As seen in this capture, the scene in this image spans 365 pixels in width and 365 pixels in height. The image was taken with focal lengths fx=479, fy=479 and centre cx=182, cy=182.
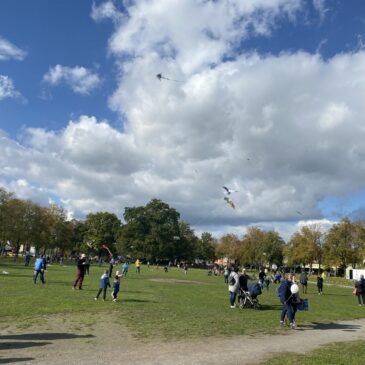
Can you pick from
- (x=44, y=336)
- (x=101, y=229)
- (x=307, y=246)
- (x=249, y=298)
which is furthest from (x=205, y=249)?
(x=44, y=336)

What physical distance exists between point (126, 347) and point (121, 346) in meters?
0.17

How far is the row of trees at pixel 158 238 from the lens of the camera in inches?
3142

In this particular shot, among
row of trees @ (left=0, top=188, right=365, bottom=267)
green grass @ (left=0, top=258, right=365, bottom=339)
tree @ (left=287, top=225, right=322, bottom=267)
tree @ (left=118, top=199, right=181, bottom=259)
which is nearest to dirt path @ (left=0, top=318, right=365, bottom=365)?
green grass @ (left=0, top=258, right=365, bottom=339)

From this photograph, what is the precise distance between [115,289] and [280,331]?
8.76m

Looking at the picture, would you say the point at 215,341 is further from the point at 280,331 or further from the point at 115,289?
the point at 115,289

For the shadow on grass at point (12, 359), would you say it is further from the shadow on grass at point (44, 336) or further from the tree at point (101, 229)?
the tree at point (101, 229)

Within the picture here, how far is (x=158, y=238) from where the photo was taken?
118312mm

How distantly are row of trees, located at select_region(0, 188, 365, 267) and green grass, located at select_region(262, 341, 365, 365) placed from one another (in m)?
62.4

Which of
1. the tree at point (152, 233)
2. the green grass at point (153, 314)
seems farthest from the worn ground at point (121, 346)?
the tree at point (152, 233)

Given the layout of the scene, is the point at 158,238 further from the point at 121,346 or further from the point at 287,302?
the point at 121,346

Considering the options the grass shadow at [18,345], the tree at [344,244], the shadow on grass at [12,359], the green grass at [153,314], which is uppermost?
the tree at [344,244]

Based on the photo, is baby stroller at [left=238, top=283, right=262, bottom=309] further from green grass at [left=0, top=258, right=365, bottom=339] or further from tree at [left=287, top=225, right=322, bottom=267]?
tree at [left=287, top=225, right=322, bottom=267]

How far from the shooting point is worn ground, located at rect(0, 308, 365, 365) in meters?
10.7

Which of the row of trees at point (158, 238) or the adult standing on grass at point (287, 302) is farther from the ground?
the row of trees at point (158, 238)
